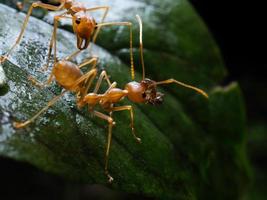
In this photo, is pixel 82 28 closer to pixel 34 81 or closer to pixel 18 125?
pixel 34 81

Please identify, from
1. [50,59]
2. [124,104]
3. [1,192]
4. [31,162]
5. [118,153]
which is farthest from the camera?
[1,192]

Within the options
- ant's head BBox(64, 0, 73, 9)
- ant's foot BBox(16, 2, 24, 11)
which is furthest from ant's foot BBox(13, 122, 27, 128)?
ant's head BBox(64, 0, 73, 9)

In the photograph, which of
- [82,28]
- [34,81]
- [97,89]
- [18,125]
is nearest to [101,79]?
[97,89]

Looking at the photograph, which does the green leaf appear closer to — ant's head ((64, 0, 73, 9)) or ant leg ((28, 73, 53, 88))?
ant leg ((28, 73, 53, 88))

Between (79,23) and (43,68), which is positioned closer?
(43,68)

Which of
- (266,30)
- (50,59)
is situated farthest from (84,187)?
(50,59)

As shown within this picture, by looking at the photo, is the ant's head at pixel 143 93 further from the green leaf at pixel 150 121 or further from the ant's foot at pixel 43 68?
the ant's foot at pixel 43 68

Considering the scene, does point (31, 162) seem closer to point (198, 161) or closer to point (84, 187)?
point (198, 161)
